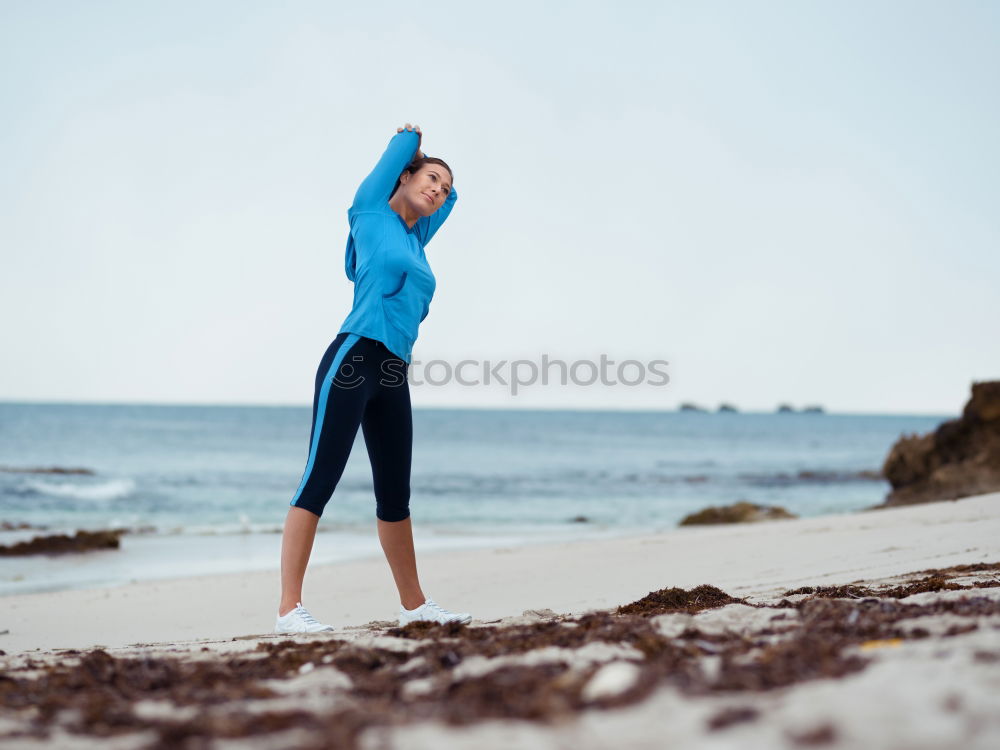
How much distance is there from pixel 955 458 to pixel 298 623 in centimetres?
1208

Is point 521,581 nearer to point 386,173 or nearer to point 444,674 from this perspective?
→ point 386,173

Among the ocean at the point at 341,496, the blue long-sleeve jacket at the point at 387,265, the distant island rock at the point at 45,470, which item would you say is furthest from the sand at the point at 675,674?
the distant island rock at the point at 45,470

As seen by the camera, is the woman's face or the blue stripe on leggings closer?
the blue stripe on leggings

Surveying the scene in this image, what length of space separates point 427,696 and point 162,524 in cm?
1211

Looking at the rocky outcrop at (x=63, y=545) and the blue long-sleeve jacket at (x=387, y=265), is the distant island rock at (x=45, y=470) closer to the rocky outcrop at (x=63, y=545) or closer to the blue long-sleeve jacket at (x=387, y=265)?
the rocky outcrop at (x=63, y=545)

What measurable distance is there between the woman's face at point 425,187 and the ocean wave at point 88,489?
14998mm

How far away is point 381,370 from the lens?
10.7 feet

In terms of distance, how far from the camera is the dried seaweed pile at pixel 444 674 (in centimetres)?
155

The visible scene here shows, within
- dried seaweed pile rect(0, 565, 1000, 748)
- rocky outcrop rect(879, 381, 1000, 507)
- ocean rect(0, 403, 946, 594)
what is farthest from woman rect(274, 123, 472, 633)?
rocky outcrop rect(879, 381, 1000, 507)

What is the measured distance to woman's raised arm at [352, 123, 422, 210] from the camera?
336 centimetres

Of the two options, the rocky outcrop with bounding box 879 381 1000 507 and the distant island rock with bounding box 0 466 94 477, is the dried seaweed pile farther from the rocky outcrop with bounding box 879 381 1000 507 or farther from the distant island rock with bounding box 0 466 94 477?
the distant island rock with bounding box 0 466 94 477

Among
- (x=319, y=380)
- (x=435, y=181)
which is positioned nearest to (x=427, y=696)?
(x=319, y=380)

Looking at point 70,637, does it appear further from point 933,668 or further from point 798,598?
point 933,668

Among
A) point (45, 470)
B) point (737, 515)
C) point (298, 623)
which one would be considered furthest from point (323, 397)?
point (45, 470)
